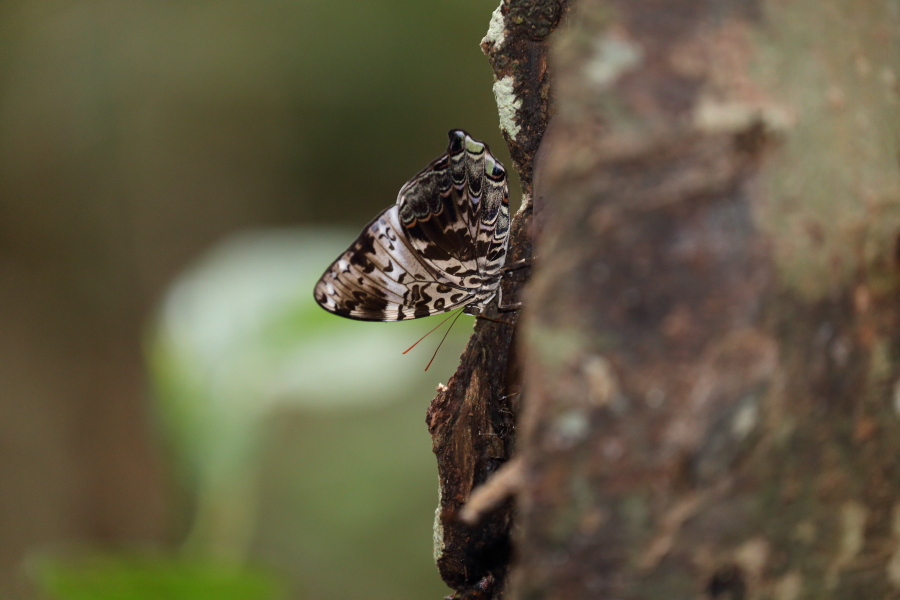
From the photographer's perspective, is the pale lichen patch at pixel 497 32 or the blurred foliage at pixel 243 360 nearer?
the pale lichen patch at pixel 497 32

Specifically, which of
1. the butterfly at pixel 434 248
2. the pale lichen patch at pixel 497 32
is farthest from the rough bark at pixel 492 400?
the butterfly at pixel 434 248

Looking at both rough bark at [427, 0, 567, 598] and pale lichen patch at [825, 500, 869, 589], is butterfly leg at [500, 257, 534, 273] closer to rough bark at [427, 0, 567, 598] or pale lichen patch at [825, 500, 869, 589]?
rough bark at [427, 0, 567, 598]

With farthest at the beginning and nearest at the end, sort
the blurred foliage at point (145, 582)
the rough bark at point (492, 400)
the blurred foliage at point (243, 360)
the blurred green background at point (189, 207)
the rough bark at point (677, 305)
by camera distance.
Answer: the blurred green background at point (189, 207), the blurred foliage at point (243, 360), the blurred foliage at point (145, 582), the rough bark at point (492, 400), the rough bark at point (677, 305)

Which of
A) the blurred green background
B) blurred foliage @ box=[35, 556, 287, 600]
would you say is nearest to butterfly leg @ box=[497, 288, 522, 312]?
blurred foliage @ box=[35, 556, 287, 600]

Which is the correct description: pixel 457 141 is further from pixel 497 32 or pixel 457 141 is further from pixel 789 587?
pixel 789 587

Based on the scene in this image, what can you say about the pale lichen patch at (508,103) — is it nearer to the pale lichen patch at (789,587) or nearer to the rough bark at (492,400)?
the rough bark at (492,400)
